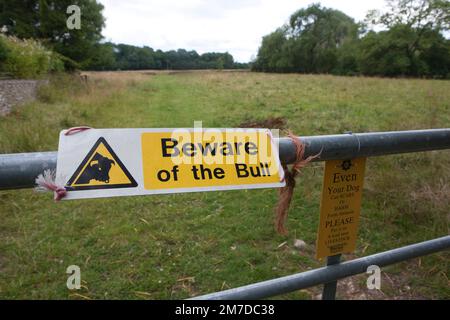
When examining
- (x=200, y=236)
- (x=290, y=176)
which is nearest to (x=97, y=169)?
(x=290, y=176)

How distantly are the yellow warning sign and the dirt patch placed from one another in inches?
249

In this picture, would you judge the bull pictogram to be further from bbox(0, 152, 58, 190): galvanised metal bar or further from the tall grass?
the tall grass

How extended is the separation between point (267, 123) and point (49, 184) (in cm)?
746

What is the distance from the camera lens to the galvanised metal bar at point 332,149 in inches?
32.4

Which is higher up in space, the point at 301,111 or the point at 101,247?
the point at 301,111

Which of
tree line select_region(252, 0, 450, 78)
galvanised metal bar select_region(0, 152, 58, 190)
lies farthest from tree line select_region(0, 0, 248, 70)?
tree line select_region(252, 0, 450, 78)

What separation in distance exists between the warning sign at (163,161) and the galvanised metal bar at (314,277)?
353 millimetres

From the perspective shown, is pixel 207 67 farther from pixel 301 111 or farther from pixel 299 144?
pixel 299 144

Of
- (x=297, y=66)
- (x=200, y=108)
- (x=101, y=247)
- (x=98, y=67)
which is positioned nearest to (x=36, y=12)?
(x=98, y=67)

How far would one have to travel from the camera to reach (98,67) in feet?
82.1

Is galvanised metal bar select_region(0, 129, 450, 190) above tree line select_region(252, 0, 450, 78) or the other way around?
the other way around

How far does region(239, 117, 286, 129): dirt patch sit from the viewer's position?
774 cm

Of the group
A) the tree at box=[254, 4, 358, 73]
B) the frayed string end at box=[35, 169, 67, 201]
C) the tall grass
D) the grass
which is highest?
the tree at box=[254, 4, 358, 73]

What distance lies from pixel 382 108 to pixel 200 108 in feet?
19.2
